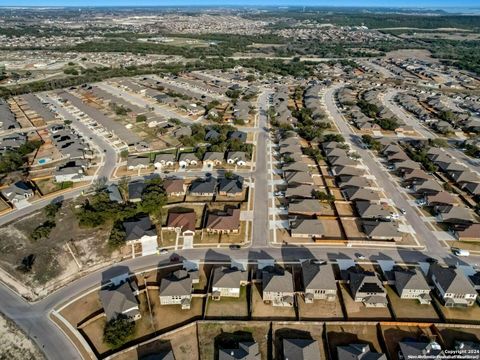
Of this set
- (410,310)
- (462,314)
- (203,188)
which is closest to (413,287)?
(410,310)

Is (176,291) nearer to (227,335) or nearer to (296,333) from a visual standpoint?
(227,335)

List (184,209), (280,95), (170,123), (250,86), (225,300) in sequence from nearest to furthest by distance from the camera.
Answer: (225,300) → (184,209) → (170,123) → (280,95) → (250,86)

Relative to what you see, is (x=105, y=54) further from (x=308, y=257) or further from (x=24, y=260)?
(x=308, y=257)

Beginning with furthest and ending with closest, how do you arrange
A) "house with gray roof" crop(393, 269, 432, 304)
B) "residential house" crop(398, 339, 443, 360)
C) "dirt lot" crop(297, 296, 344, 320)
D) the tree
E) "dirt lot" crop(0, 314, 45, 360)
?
"house with gray roof" crop(393, 269, 432, 304)
"dirt lot" crop(297, 296, 344, 320)
the tree
"dirt lot" crop(0, 314, 45, 360)
"residential house" crop(398, 339, 443, 360)

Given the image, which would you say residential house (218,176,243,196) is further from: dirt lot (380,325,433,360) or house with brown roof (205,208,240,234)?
dirt lot (380,325,433,360)

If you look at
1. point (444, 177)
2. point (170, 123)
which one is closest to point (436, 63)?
point (444, 177)

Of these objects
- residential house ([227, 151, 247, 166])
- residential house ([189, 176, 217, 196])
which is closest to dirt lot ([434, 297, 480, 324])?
residential house ([189, 176, 217, 196])
